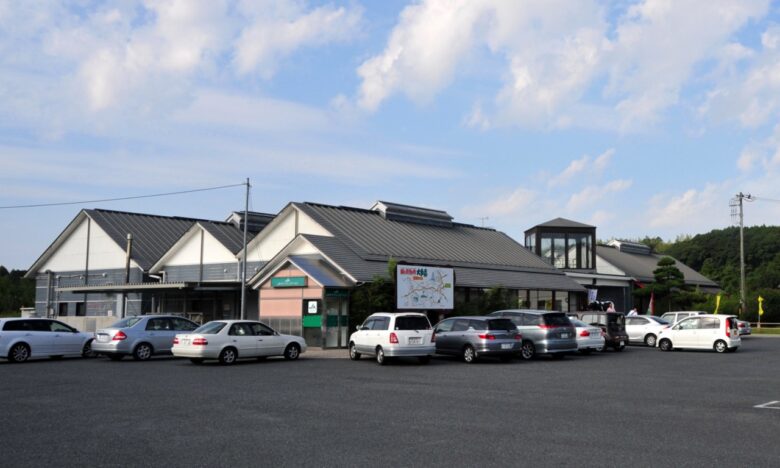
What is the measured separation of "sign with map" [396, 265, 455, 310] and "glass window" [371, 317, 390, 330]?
7454 millimetres

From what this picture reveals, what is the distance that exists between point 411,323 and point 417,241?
18374 mm

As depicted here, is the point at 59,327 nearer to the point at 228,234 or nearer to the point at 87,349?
the point at 87,349

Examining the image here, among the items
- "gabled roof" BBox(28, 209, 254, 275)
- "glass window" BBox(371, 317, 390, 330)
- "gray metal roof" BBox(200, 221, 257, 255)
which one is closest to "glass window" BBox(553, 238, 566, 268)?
"gray metal roof" BBox(200, 221, 257, 255)

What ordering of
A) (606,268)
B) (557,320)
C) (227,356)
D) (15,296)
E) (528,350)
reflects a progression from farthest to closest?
1. (15,296)
2. (606,268)
3. (557,320)
4. (528,350)
5. (227,356)

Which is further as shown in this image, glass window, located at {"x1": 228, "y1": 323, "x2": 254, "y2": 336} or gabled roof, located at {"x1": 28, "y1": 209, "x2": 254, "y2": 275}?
gabled roof, located at {"x1": 28, "y1": 209, "x2": 254, "y2": 275}

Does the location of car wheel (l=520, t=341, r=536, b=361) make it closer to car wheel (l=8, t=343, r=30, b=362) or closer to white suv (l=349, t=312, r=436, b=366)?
white suv (l=349, t=312, r=436, b=366)

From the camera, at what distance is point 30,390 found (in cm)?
1534

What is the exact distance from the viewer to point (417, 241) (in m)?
41.6

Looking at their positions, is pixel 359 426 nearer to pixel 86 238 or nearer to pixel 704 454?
pixel 704 454

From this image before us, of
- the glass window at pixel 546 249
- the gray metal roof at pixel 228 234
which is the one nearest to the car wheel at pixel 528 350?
the gray metal roof at pixel 228 234

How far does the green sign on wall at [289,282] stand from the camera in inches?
1208

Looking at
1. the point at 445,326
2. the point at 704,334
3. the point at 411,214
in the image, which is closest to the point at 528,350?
the point at 445,326

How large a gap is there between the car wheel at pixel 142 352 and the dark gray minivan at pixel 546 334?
39.7ft

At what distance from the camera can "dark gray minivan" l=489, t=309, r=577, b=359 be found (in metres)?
25.3
